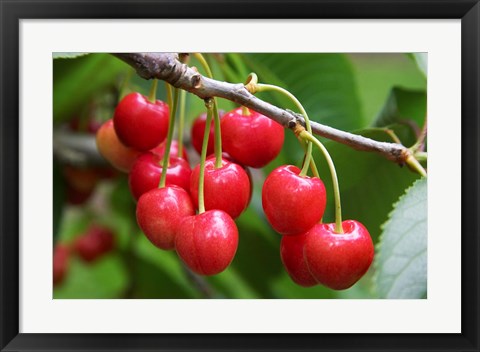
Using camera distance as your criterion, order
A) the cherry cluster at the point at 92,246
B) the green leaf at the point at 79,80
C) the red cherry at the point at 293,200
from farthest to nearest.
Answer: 1. the cherry cluster at the point at 92,246
2. the green leaf at the point at 79,80
3. the red cherry at the point at 293,200

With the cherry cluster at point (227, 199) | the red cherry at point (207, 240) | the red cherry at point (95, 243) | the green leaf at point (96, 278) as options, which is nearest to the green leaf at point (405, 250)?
the cherry cluster at point (227, 199)

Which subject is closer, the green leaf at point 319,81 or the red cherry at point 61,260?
the green leaf at point 319,81

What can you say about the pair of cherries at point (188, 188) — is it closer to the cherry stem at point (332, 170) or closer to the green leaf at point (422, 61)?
the cherry stem at point (332, 170)

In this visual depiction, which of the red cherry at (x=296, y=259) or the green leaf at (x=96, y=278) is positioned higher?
the red cherry at (x=296, y=259)

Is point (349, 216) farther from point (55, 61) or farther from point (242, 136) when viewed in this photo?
point (55, 61)

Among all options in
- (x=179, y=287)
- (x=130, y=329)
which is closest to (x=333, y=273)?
(x=130, y=329)

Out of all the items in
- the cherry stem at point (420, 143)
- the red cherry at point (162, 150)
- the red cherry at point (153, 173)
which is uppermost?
the cherry stem at point (420, 143)

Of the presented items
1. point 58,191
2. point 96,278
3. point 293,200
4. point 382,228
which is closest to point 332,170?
point 293,200
